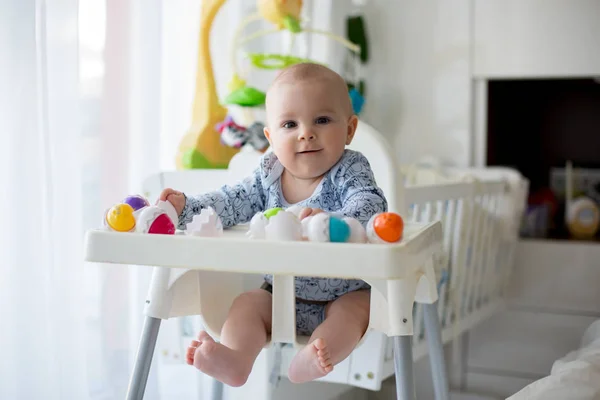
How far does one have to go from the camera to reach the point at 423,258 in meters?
1.03

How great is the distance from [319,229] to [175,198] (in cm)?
28

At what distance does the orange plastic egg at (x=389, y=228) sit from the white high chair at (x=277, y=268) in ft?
0.06

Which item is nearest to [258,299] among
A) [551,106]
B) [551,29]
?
[551,29]

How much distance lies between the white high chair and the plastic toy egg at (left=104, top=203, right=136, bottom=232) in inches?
1.1

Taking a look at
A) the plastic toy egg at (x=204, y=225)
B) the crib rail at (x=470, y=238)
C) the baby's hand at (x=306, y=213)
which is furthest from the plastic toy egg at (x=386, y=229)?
the crib rail at (x=470, y=238)

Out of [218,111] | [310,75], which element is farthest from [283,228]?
[218,111]

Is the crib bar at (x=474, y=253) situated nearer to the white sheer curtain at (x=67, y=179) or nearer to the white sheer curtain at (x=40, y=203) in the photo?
the white sheer curtain at (x=67, y=179)

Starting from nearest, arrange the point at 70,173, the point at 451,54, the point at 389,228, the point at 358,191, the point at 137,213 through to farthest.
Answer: the point at 389,228 < the point at 137,213 < the point at 358,191 < the point at 70,173 < the point at 451,54

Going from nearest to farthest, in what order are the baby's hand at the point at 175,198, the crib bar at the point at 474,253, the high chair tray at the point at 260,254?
1. the high chair tray at the point at 260,254
2. the baby's hand at the point at 175,198
3. the crib bar at the point at 474,253

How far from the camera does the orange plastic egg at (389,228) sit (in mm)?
931

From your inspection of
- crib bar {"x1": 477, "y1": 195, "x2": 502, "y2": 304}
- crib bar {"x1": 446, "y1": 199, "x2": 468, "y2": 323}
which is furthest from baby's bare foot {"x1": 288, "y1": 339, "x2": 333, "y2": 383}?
crib bar {"x1": 477, "y1": 195, "x2": 502, "y2": 304}

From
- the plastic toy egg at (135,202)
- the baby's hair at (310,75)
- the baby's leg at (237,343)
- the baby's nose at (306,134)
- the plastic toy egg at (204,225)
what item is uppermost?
the baby's hair at (310,75)

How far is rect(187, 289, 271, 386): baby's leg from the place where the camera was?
1048mm

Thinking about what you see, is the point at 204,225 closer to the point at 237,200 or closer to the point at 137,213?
the point at 137,213
